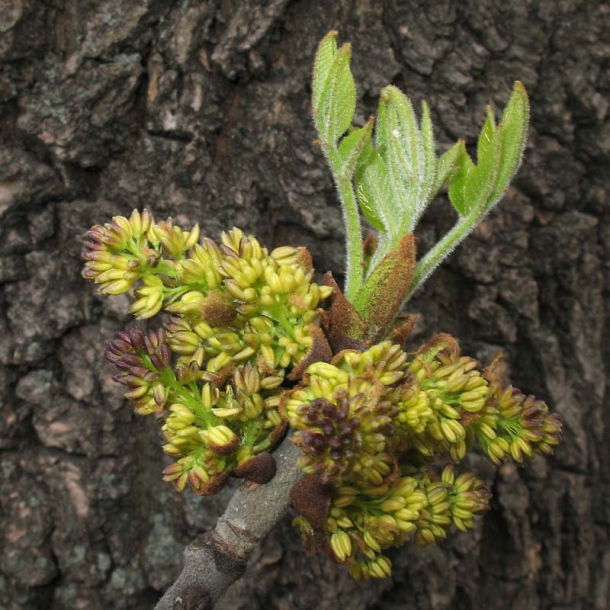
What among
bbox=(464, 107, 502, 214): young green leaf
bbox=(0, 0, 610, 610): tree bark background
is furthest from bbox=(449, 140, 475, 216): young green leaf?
bbox=(0, 0, 610, 610): tree bark background

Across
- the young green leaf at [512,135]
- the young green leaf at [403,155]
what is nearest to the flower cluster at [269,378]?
the young green leaf at [403,155]

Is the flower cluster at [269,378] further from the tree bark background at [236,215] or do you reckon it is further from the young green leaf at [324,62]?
the tree bark background at [236,215]

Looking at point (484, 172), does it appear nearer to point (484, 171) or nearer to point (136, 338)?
point (484, 171)

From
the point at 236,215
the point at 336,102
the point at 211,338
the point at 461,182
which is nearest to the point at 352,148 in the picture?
the point at 336,102

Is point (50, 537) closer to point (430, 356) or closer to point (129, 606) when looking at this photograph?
point (129, 606)

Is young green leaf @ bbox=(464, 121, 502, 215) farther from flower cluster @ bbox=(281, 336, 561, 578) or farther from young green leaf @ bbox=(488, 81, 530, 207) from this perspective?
flower cluster @ bbox=(281, 336, 561, 578)

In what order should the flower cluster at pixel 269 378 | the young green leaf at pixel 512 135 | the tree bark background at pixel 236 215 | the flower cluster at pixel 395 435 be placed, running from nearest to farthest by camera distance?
the flower cluster at pixel 395 435 → the flower cluster at pixel 269 378 → the young green leaf at pixel 512 135 → the tree bark background at pixel 236 215

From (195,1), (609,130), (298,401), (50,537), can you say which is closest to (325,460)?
(298,401)
